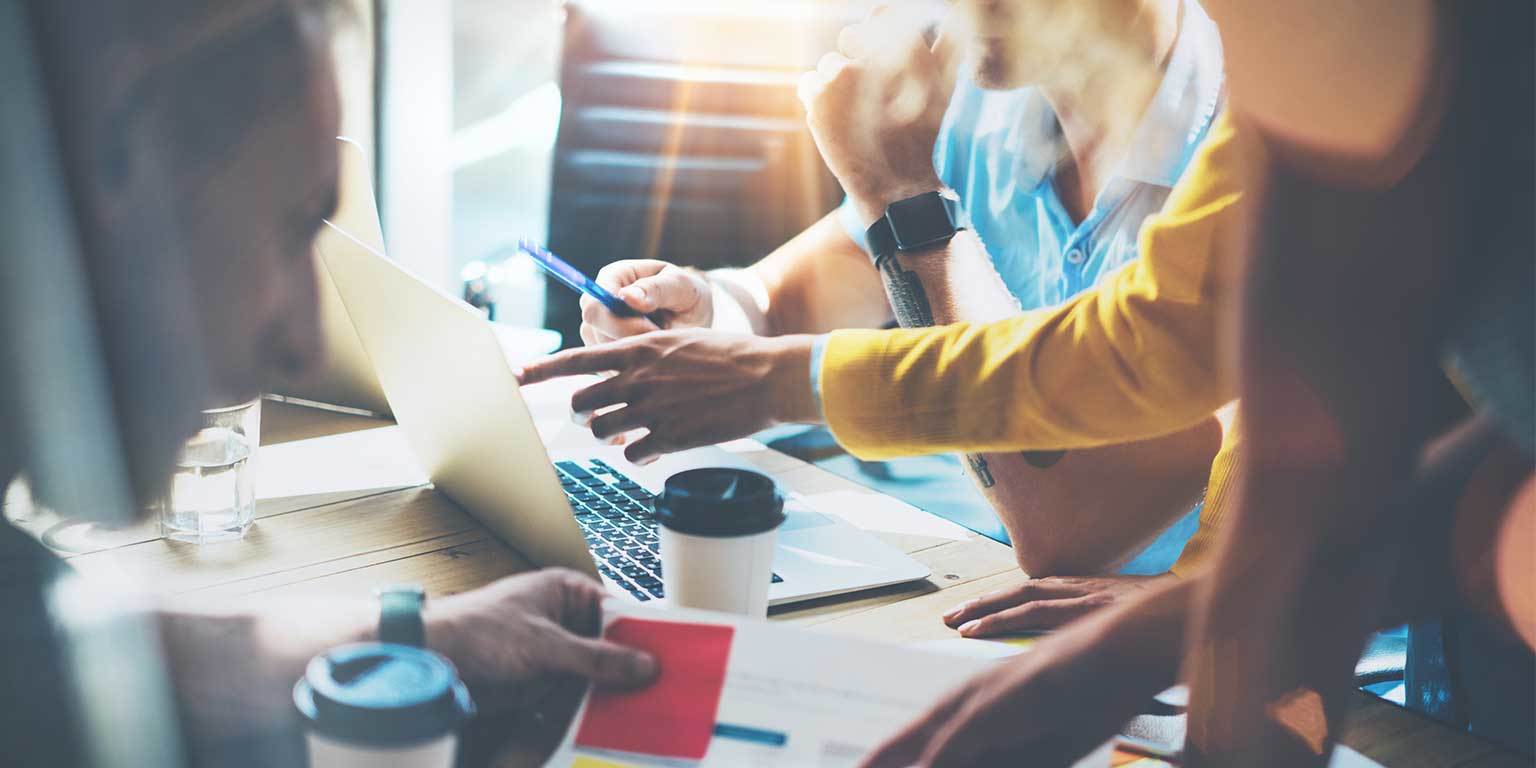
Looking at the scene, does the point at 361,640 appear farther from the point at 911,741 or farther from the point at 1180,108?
the point at 1180,108

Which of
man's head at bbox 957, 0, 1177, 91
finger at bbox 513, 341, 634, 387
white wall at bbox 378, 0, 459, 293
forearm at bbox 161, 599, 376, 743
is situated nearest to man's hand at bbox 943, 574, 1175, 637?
finger at bbox 513, 341, 634, 387

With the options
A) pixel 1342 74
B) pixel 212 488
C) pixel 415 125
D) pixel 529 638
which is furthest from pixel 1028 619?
pixel 415 125

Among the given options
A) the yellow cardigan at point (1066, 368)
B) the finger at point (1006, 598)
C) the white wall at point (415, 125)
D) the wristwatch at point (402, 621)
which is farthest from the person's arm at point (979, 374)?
the white wall at point (415, 125)

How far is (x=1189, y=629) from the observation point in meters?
0.60

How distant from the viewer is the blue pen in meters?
1.00

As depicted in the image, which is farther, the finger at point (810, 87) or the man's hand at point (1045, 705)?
the finger at point (810, 87)

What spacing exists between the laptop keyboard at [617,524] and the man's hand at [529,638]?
0.13 metres

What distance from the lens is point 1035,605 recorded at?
0.85 m

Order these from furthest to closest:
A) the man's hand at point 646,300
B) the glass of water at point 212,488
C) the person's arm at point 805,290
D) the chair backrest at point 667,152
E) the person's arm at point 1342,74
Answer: the chair backrest at point 667,152 → the person's arm at point 805,290 → the man's hand at point 646,300 → the glass of water at point 212,488 → the person's arm at point 1342,74

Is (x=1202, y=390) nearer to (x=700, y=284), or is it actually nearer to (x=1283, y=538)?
(x=1283, y=538)

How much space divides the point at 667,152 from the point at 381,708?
2.00 metres

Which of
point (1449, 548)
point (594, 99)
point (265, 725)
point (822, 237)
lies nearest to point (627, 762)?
point (265, 725)

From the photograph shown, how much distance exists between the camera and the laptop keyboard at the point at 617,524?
0.89 meters

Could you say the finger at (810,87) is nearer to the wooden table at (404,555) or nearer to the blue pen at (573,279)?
the blue pen at (573,279)
